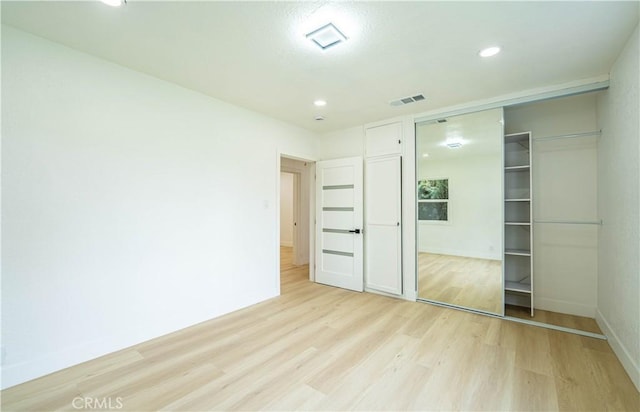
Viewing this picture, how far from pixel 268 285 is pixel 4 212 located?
2.80 metres

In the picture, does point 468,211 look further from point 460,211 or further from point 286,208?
point 286,208

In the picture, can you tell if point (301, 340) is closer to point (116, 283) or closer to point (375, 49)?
point (116, 283)

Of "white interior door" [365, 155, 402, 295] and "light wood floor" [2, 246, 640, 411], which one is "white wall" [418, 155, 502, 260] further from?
"light wood floor" [2, 246, 640, 411]

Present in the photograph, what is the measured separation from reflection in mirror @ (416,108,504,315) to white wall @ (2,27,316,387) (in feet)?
8.89

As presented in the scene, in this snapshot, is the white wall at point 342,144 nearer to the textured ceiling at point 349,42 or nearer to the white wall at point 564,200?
the textured ceiling at point 349,42

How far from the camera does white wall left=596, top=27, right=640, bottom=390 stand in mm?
2113

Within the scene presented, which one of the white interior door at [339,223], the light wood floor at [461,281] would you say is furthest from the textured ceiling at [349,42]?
the light wood floor at [461,281]

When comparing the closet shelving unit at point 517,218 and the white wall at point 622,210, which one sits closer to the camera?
the white wall at point 622,210

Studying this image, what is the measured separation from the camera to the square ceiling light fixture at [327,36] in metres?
2.03

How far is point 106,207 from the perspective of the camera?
8.23 ft

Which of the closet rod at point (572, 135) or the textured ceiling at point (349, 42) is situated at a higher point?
the textured ceiling at point (349, 42)

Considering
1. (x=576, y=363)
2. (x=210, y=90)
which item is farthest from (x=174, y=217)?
(x=576, y=363)

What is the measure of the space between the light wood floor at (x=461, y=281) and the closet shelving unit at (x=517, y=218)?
22cm

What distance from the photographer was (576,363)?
7.66 feet
